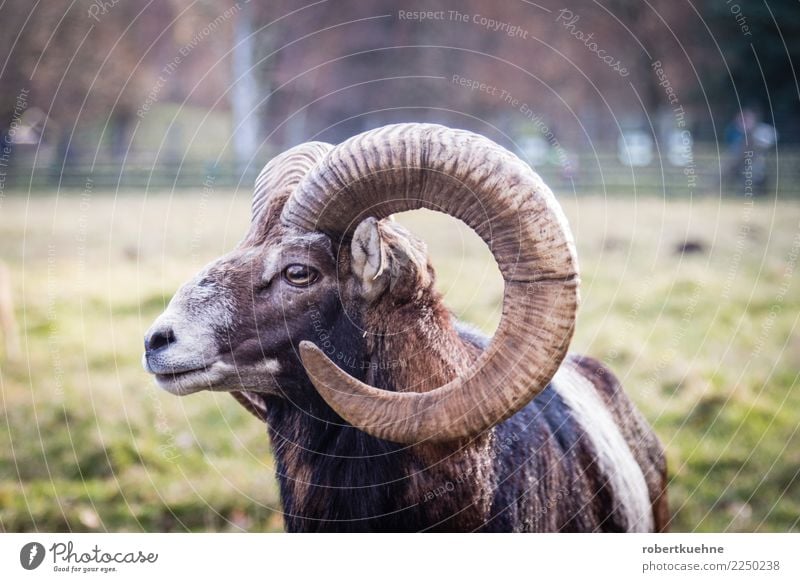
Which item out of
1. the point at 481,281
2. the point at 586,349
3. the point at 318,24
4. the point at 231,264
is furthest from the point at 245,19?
the point at 231,264

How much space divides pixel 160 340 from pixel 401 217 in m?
8.30

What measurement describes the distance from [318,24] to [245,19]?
167 centimetres

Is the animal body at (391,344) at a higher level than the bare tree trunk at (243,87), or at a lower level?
lower

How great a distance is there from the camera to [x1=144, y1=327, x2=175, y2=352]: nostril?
3.88 meters

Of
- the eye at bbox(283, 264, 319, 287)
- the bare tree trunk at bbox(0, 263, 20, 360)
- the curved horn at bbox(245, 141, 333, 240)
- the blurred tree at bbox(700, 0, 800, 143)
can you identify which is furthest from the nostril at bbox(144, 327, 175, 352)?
the blurred tree at bbox(700, 0, 800, 143)

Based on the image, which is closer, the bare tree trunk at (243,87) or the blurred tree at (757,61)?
the bare tree trunk at (243,87)

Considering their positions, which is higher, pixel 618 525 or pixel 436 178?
pixel 436 178

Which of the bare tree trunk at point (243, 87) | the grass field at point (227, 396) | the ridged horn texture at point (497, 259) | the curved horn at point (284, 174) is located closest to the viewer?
the ridged horn texture at point (497, 259)

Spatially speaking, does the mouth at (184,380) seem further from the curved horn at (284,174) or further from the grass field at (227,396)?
the grass field at (227,396)

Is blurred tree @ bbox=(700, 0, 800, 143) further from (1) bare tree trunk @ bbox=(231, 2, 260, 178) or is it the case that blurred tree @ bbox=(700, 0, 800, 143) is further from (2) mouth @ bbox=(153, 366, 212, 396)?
(2) mouth @ bbox=(153, 366, 212, 396)

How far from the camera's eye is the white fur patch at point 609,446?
188 inches

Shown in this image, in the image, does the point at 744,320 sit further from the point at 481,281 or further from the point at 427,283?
the point at 427,283

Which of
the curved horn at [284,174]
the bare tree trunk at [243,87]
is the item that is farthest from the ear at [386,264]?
the bare tree trunk at [243,87]

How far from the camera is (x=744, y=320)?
10.6 metres
